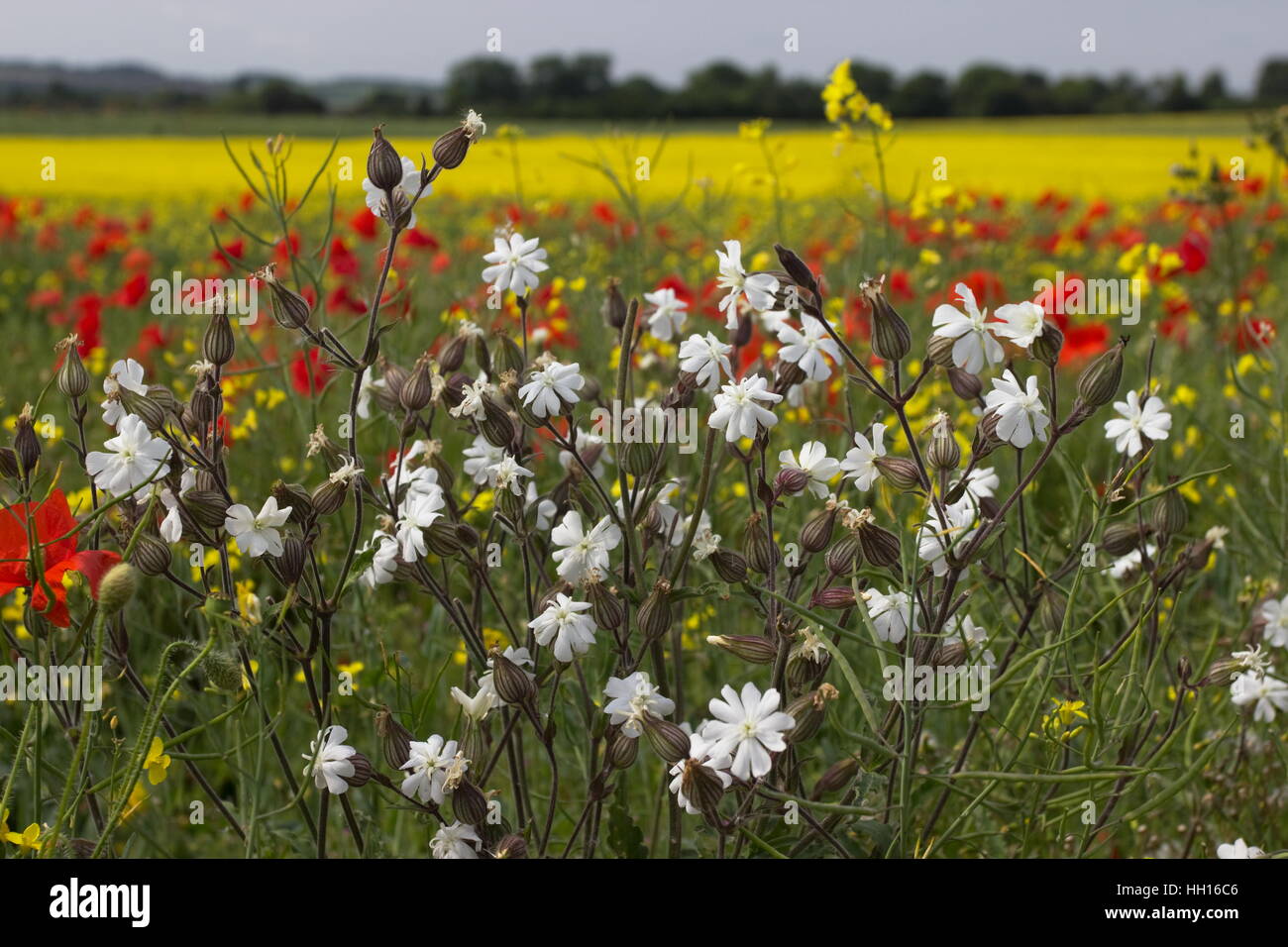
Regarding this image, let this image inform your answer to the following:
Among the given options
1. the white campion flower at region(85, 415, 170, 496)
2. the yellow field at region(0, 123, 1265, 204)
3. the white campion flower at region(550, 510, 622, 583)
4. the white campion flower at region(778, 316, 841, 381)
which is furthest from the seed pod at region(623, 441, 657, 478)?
the yellow field at region(0, 123, 1265, 204)

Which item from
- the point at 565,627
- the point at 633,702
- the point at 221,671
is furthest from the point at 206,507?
the point at 633,702

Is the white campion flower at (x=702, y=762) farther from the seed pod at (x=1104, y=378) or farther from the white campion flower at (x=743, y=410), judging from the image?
the seed pod at (x=1104, y=378)

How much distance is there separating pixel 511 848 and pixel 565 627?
231mm

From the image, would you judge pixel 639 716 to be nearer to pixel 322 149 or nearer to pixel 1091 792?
pixel 1091 792

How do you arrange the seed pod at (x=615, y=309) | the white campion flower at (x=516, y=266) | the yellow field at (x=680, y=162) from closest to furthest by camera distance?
the white campion flower at (x=516, y=266)
the seed pod at (x=615, y=309)
the yellow field at (x=680, y=162)

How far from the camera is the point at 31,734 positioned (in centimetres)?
136

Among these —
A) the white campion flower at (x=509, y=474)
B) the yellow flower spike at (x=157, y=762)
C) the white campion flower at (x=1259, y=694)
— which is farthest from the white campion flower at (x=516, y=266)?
the white campion flower at (x=1259, y=694)

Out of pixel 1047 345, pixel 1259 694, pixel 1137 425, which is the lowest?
pixel 1259 694

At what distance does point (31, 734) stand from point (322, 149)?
18.6 metres

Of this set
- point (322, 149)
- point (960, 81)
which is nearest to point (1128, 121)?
point (960, 81)

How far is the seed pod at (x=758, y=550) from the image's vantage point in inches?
52.0

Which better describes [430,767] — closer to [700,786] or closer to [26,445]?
[700,786]

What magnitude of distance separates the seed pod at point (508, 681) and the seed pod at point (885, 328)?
51 cm

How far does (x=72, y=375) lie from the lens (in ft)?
4.41
